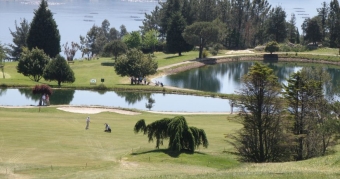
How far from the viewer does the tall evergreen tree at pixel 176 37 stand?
109m

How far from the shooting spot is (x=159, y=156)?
1172 inches

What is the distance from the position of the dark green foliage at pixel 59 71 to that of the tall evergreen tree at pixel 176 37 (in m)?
41.8

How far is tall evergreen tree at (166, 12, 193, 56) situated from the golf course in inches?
2384

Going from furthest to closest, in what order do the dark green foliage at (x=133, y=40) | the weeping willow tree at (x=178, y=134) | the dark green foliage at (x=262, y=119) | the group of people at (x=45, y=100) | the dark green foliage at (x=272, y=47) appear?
the dark green foliage at (x=272, y=47) → the dark green foliage at (x=133, y=40) → the group of people at (x=45, y=100) → the weeping willow tree at (x=178, y=134) → the dark green foliage at (x=262, y=119)

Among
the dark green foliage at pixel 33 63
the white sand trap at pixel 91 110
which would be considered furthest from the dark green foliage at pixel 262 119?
the dark green foliage at pixel 33 63

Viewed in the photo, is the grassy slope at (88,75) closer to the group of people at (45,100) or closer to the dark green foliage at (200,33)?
the dark green foliage at (200,33)

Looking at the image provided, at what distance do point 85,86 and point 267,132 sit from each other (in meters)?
41.8

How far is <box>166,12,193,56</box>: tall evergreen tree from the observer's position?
108875 mm

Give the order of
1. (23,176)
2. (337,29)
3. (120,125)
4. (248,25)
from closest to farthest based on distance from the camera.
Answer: (23,176), (120,125), (337,29), (248,25)

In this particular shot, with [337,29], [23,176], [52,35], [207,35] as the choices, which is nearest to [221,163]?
[23,176]

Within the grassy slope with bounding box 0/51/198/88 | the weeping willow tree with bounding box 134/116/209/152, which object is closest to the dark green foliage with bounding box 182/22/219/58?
the grassy slope with bounding box 0/51/198/88

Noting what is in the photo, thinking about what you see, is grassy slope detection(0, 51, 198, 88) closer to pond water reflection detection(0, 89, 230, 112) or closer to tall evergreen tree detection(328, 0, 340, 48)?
pond water reflection detection(0, 89, 230, 112)

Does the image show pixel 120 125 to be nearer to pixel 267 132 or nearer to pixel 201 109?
pixel 267 132

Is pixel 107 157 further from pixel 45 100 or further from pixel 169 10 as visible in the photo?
pixel 169 10
